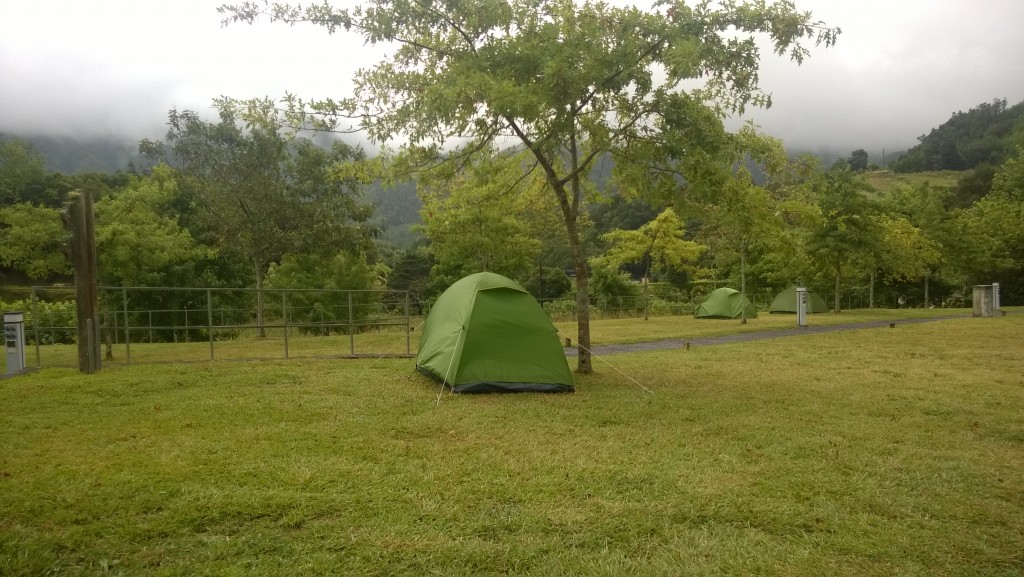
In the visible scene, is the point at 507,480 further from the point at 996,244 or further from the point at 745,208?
the point at 996,244

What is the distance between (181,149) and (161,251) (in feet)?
24.3

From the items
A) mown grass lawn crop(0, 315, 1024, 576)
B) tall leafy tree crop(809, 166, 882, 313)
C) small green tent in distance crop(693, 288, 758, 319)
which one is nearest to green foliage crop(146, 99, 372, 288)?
mown grass lawn crop(0, 315, 1024, 576)

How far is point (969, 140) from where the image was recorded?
10762cm

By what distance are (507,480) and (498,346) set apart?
150 inches

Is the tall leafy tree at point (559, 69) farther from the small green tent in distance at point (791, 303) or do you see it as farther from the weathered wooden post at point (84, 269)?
the small green tent in distance at point (791, 303)

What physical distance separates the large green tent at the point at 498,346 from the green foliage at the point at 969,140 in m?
104

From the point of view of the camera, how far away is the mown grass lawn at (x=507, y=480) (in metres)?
3.33

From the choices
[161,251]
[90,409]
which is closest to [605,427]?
[90,409]

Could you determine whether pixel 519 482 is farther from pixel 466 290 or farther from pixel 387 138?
pixel 387 138

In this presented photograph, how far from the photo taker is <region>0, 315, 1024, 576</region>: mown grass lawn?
10.9ft

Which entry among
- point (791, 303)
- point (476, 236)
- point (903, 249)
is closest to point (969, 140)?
point (903, 249)

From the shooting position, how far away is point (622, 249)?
29.3 m

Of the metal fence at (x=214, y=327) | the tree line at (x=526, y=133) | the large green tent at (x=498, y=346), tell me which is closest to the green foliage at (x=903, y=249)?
the tree line at (x=526, y=133)

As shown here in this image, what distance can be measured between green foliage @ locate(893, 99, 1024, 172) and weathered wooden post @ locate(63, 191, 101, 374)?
107191 millimetres
